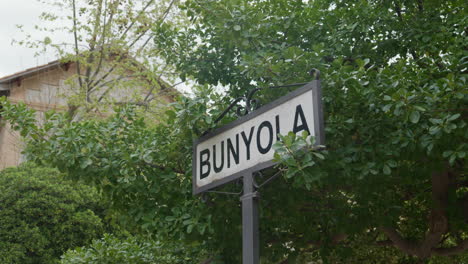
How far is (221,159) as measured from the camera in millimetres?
3723

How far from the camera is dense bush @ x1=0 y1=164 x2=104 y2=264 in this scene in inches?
575

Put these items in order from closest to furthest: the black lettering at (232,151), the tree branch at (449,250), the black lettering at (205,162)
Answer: the black lettering at (232,151) → the black lettering at (205,162) → the tree branch at (449,250)

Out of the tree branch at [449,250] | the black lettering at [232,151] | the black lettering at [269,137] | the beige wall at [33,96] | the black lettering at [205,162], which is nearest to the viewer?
the black lettering at [269,137]

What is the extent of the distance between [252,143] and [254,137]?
4 centimetres

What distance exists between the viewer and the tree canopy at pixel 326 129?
5070 millimetres

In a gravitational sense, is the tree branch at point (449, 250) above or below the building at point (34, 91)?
below

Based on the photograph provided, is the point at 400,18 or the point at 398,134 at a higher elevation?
the point at 400,18

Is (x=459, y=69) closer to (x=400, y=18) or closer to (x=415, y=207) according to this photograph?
(x=400, y=18)

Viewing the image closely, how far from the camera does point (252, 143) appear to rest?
3.49 metres

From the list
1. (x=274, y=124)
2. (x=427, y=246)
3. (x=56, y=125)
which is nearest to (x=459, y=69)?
(x=427, y=246)

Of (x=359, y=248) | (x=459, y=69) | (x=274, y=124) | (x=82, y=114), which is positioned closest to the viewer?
(x=274, y=124)

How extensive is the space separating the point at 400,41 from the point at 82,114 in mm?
12078

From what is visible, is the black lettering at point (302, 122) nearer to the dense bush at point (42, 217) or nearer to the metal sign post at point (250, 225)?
the metal sign post at point (250, 225)

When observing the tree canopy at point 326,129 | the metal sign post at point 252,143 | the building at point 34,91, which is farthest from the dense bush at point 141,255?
the building at point 34,91
